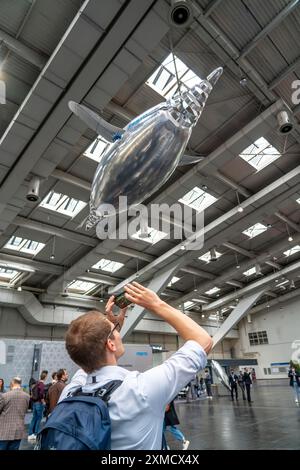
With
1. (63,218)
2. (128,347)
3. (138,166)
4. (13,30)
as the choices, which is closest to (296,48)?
(13,30)

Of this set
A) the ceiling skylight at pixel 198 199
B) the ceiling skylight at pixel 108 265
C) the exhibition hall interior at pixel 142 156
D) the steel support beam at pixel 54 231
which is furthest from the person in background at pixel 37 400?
the ceiling skylight at pixel 108 265

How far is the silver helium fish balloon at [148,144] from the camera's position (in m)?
2.09

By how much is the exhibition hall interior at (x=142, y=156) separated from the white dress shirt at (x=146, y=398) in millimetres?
12

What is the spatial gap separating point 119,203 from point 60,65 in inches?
156

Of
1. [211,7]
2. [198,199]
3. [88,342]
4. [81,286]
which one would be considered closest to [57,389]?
[88,342]

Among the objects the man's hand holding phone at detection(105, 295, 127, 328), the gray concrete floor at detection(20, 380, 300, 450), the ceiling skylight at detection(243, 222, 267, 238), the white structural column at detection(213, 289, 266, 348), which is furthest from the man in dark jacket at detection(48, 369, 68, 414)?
the white structural column at detection(213, 289, 266, 348)

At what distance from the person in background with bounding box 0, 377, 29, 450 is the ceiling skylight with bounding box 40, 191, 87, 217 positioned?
6.60m

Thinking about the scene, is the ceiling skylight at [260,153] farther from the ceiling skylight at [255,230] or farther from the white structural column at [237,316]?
the white structural column at [237,316]

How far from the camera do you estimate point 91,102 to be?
5.73 m

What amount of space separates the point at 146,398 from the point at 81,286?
17.4 metres

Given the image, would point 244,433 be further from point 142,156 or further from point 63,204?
point 63,204

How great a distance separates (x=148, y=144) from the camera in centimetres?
209

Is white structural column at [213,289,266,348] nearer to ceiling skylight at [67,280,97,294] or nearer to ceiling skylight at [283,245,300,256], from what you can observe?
ceiling skylight at [283,245,300,256]

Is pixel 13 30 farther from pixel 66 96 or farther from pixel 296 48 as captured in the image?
pixel 296 48
